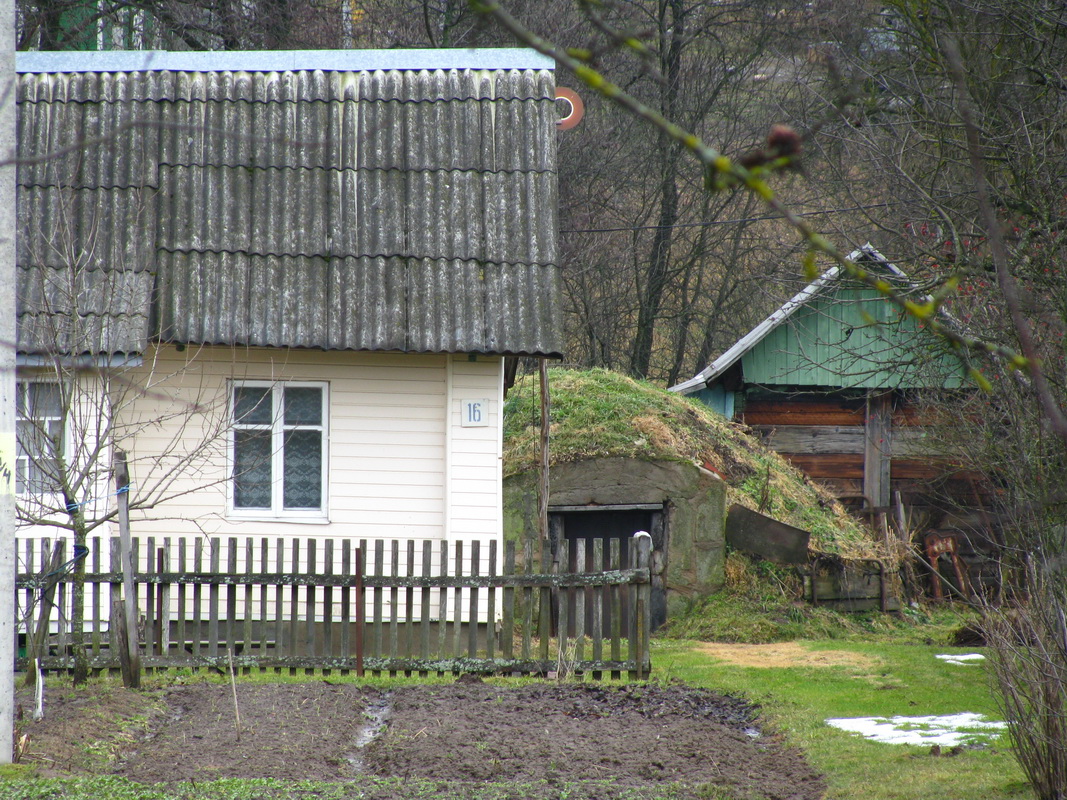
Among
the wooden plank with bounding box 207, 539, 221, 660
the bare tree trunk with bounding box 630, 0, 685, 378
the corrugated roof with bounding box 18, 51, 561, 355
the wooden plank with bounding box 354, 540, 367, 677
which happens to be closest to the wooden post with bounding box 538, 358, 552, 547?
the corrugated roof with bounding box 18, 51, 561, 355

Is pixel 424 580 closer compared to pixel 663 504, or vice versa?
Result: pixel 424 580

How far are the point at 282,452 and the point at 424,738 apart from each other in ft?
15.0

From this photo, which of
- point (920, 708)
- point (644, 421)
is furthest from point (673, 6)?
point (920, 708)

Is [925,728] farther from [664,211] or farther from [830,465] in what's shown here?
[664,211]

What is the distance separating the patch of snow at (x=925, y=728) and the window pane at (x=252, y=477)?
5.96m

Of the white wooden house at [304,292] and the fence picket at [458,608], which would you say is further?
the white wooden house at [304,292]

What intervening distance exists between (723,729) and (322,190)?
23.0 feet

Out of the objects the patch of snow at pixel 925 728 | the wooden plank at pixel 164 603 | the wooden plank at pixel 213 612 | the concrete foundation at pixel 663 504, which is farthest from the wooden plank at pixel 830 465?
the wooden plank at pixel 164 603

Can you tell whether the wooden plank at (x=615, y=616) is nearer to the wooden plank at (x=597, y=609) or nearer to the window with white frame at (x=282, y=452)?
the wooden plank at (x=597, y=609)

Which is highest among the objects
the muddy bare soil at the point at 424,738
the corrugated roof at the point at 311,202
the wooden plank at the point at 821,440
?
the corrugated roof at the point at 311,202

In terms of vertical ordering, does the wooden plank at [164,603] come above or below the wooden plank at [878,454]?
below

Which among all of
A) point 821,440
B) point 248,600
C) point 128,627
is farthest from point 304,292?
point 821,440

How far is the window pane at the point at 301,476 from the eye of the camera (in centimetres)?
1123

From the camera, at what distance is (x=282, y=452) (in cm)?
1120
